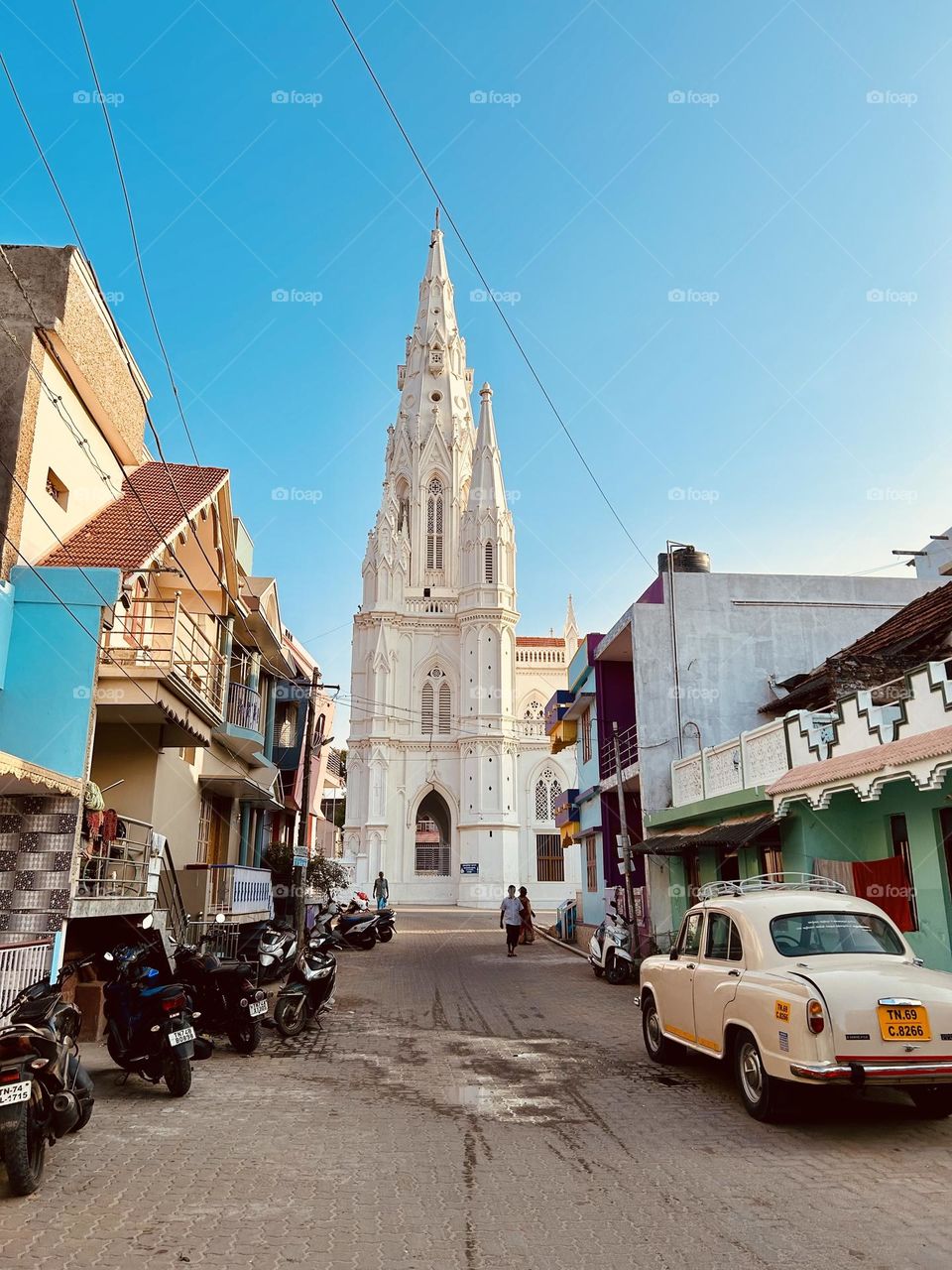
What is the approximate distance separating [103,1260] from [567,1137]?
295cm

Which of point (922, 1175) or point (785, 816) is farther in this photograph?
point (785, 816)

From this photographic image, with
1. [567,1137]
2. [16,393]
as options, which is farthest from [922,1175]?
[16,393]

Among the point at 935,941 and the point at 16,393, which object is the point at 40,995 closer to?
the point at 16,393

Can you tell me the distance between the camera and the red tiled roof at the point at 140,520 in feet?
36.5

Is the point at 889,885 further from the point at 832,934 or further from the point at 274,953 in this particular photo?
the point at 274,953

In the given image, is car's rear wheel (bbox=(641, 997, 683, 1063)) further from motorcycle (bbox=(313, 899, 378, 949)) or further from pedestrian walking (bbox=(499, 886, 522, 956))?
motorcycle (bbox=(313, 899, 378, 949))

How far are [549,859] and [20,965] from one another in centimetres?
5084

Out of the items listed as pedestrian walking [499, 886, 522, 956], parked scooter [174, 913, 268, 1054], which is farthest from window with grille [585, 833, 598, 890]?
parked scooter [174, 913, 268, 1054]

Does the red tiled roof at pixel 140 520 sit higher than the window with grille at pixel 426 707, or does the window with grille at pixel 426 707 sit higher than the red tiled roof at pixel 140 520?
the window with grille at pixel 426 707

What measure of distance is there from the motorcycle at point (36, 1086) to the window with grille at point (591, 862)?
1923cm

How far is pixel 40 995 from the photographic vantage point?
18.1 ft

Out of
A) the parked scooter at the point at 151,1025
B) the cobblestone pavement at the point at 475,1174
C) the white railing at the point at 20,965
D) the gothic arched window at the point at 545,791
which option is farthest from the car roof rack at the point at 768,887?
the gothic arched window at the point at 545,791

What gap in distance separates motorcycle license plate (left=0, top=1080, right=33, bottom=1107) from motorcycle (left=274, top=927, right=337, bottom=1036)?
5180 mm

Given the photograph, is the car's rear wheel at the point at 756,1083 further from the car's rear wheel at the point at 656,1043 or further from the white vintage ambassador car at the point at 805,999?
the car's rear wheel at the point at 656,1043
